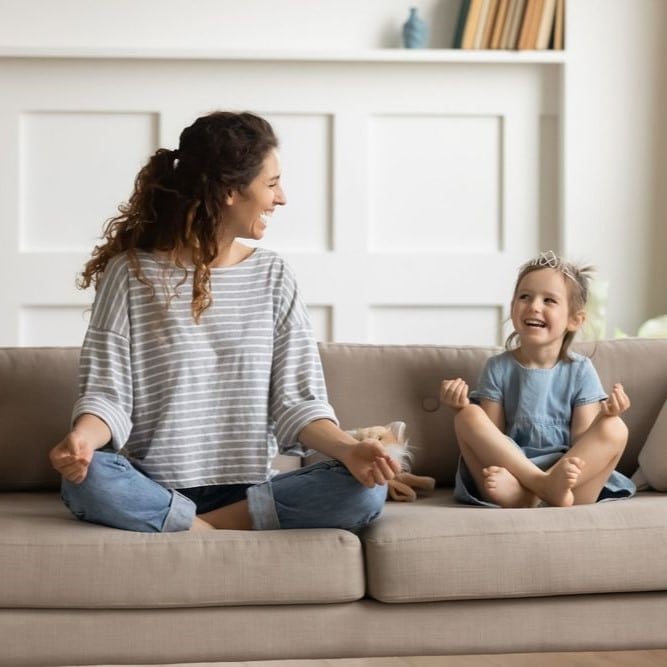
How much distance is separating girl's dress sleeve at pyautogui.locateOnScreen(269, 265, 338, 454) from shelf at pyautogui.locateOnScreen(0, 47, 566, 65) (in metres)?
1.79

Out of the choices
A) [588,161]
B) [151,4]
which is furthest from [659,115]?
[151,4]

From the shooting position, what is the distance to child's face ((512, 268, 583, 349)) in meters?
2.52

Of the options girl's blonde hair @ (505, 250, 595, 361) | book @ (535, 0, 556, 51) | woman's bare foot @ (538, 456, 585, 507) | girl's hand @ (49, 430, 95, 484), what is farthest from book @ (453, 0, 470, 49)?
girl's hand @ (49, 430, 95, 484)

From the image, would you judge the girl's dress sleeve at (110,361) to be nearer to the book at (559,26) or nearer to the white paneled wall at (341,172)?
the white paneled wall at (341,172)

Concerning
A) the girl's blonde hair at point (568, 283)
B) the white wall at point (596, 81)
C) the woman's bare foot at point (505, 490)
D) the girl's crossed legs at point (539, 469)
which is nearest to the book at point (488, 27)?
the white wall at point (596, 81)

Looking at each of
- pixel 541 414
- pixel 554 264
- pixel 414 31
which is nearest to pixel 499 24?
pixel 414 31

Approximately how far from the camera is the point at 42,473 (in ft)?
8.22

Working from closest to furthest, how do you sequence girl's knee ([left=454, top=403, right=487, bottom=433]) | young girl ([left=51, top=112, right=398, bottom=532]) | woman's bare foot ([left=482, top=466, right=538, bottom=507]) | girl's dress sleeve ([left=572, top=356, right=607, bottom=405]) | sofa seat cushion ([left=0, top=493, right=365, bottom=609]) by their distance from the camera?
sofa seat cushion ([left=0, top=493, right=365, bottom=609]), young girl ([left=51, top=112, right=398, bottom=532]), woman's bare foot ([left=482, top=466, right=538, bottom=507]), girl's knee ([left=454, top=403, right=487, bottom=433]), girl's dress sleeve ([left=572, top=356, right=607, bottom=405])

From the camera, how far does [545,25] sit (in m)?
4.05

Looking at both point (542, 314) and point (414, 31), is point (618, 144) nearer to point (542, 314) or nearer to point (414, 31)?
point (414, 31)

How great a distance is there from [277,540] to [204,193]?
667 millimetres

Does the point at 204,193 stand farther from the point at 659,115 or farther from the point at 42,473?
the point at 659,115

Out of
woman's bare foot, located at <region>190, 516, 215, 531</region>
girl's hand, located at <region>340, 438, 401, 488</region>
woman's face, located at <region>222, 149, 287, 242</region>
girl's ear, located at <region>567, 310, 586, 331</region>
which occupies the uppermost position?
woman's face, located at <region>222, 149, 287, 242</region>

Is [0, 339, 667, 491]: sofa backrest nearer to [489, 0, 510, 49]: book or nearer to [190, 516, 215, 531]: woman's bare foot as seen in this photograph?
[190, 516, 215, 531]: woman's bare foot
